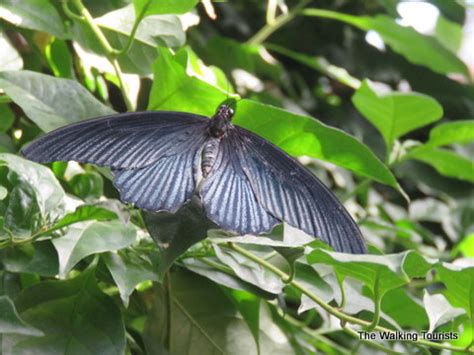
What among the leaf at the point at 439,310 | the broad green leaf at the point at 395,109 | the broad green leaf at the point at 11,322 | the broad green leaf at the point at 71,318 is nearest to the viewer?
the broad green leaf at the point at 11,322

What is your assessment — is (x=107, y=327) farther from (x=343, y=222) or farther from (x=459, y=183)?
(x=459, y=183)

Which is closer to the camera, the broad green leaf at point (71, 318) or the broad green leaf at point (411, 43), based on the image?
the broad green leaf at point (71, 318)

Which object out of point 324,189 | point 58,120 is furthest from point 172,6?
point 324,189

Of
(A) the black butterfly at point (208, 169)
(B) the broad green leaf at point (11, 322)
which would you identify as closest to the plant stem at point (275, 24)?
(A) the black butterfly at point (208, 169)

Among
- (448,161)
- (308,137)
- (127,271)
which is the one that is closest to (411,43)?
(448,161)

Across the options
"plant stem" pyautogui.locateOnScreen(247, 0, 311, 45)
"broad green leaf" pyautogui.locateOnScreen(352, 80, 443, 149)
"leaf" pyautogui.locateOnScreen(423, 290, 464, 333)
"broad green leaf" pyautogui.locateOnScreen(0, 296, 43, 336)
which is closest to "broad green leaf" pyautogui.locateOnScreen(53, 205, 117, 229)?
"broad green leaf" pyautogui.locateOnScreen(0, 296, 43, 336)

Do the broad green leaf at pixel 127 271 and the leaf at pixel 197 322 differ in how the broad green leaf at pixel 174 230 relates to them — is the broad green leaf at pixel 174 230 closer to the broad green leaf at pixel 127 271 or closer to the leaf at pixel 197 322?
the broad green leaf at pixel 127 271
